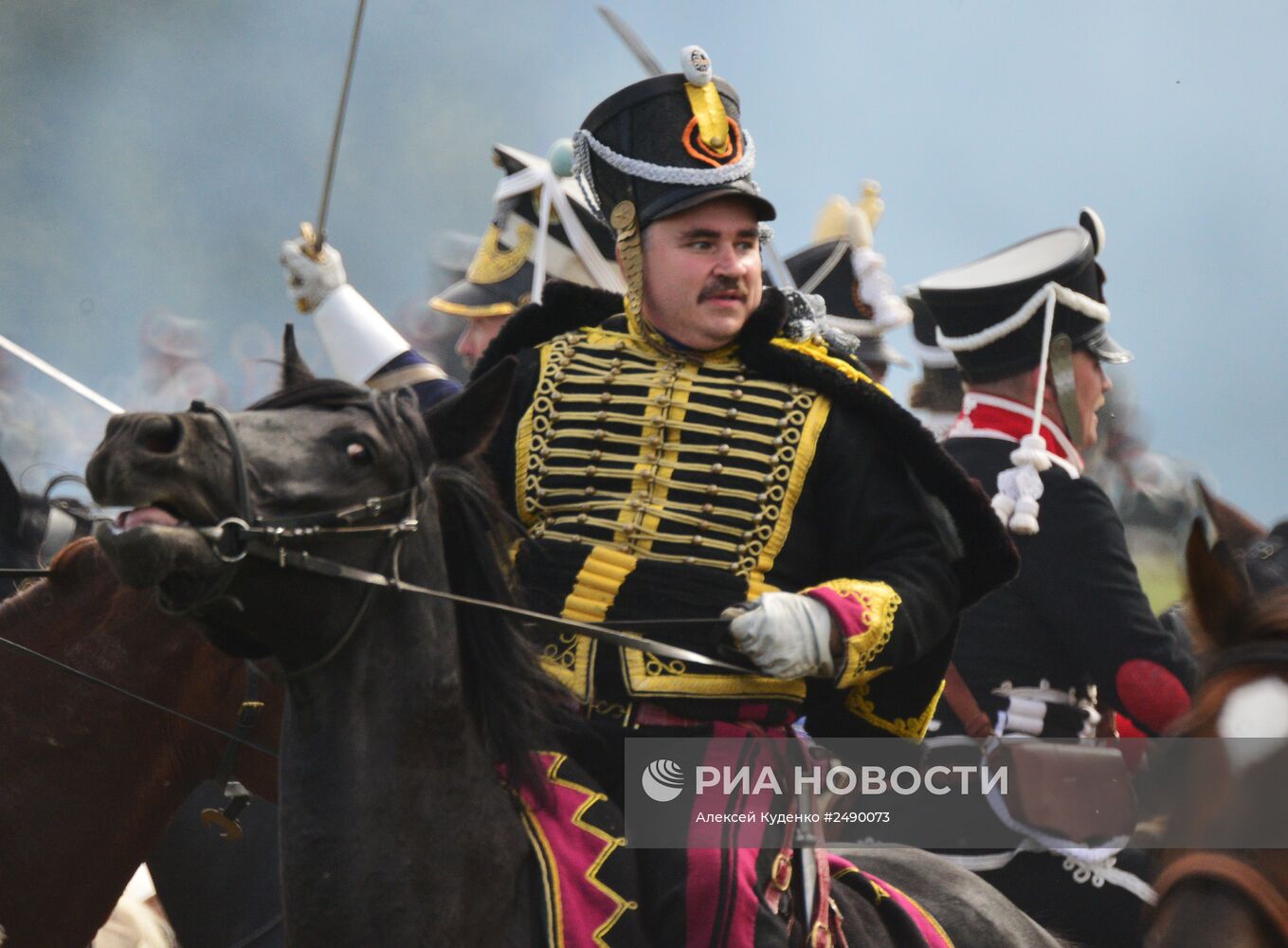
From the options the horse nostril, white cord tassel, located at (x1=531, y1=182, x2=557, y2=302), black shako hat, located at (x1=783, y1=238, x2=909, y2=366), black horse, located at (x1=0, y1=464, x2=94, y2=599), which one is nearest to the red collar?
white cord tassel, located at (x1=531, y1=182, x2=557, y2=302)

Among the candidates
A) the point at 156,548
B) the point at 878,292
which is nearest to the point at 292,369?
the point at 156,548

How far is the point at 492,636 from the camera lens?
3375 millimetres

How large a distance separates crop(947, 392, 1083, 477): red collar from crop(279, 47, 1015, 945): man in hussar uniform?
2.35 meters

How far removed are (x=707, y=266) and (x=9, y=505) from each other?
372 centimetres

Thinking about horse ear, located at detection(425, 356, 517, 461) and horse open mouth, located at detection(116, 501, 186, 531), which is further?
horse ear, located at detection(425, 356, 517, 461)

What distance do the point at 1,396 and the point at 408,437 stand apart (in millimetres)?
7696

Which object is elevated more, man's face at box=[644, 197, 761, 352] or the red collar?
the red collar

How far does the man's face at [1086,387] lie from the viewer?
21.0 feet

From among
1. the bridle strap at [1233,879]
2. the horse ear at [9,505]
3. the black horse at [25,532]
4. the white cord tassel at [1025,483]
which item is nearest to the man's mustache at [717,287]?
the bridle strap at [1233,879]

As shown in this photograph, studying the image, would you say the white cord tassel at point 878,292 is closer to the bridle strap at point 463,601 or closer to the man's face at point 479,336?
the man's face at point 479,336

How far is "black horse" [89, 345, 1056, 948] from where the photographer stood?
3.03 m

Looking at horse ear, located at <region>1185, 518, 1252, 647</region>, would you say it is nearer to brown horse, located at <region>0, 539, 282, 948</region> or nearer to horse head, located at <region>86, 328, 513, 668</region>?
horse head, located at <region>86, 328, 513, 668</region>

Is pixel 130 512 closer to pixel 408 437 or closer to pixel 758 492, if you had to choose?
pixel 408 437

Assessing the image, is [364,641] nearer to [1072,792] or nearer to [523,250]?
[1072,792]
